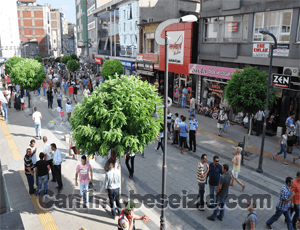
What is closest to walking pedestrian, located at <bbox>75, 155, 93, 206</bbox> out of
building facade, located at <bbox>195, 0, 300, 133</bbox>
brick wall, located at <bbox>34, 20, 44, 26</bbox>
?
building facade, located at <bbox>195, 0, 300, 133</bbox>

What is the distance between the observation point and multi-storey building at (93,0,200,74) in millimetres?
26562

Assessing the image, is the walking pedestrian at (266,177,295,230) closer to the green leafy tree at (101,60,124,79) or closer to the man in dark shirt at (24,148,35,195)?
the man in dark shirt at (24,148,35,195)

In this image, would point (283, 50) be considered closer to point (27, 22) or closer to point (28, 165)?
point (28, 165)

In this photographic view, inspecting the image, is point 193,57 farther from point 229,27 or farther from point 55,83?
point 55,83

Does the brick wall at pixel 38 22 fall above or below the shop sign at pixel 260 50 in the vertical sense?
above

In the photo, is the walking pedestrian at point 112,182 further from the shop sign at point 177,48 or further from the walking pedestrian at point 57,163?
the shop sign at point 177,48

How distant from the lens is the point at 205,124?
16.6 m

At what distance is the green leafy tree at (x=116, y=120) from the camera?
670 cm

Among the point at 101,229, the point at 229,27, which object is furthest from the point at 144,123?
the point at 229,27

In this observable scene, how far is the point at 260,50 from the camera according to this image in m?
14.3

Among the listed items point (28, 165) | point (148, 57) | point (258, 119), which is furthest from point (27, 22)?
point (28, 165)

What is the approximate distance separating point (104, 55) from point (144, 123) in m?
36.1

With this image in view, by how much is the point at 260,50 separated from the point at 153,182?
33.0ft

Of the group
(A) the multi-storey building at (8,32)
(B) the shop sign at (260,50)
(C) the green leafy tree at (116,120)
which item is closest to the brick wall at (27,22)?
(A) the multi-storey building at (8,32)
